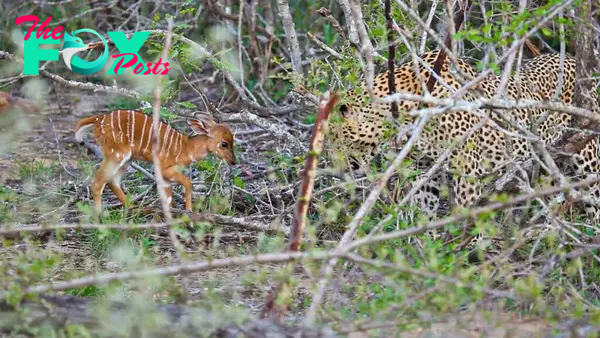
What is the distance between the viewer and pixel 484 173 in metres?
6.63

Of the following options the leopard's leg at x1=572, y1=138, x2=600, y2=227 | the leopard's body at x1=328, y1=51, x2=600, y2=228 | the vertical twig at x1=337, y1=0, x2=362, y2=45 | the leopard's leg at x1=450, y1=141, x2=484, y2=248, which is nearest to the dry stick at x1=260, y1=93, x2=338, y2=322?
the leopard's body at x1=328, y1=51, x2=600, y2=228

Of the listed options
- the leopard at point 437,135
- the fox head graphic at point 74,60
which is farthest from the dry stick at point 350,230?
the fox head graphic at point 74,60

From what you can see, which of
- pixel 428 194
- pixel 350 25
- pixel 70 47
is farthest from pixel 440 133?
pixel 70 47

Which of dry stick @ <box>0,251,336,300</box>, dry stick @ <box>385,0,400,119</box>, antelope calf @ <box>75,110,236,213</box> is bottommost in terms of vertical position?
antelope calf @ <box>75,110,236,213</box>

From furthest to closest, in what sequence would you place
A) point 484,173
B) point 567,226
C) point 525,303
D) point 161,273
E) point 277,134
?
point 277,134 < point 484,173 < point 567,226 < point 525,303 < point 161,273

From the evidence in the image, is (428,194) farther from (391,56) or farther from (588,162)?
(391,56)

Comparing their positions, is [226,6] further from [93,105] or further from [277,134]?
[277,134]

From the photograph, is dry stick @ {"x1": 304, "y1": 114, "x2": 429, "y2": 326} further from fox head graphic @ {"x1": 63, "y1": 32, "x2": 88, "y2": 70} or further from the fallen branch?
fox head graphic @ {"x1": 63, "y1": 32, "x2": 88, "y2": 70}

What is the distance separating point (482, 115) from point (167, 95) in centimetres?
245

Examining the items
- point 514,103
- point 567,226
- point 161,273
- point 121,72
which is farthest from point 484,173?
point 121,72

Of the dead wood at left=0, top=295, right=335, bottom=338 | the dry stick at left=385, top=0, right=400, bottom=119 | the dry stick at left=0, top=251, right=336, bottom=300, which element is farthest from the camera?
the dry stick at left=385, top=0, right=400, bottom=119

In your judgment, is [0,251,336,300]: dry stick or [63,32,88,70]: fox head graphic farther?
[63,32,88,70]: fox head graphic

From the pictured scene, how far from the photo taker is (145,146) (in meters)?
7.22

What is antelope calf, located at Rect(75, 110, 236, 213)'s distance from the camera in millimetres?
7219
